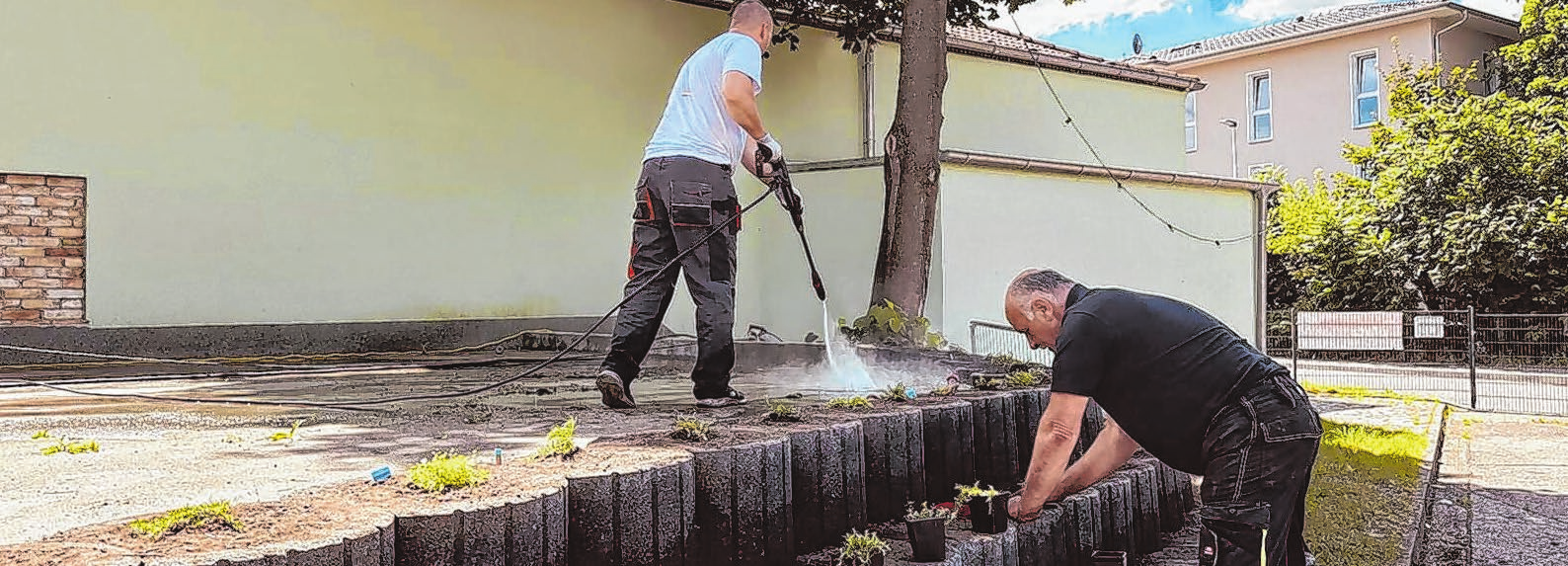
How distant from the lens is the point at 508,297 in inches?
404

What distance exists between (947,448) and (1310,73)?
77.0ft

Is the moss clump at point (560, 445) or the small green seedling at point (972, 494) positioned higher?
the moss clump at point (560, 445)

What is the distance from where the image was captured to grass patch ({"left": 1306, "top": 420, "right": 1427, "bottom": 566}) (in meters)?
5.50

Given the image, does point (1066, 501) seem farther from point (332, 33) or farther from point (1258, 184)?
point (1258, 184)

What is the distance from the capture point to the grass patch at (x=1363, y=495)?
5.50 m

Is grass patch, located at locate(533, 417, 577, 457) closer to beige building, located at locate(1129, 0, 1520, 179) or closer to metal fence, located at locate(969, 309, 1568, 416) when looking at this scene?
metal fence, located at locate(969, 309, 1568, 416)

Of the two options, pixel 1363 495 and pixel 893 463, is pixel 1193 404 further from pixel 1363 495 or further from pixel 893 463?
pixel 1363 495

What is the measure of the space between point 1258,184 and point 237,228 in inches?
407

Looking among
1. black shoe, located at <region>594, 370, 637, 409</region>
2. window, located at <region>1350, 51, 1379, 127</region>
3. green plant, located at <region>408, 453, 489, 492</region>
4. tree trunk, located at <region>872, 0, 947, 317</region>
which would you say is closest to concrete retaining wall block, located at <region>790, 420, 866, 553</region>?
black shoe, located at <region>594, 370, 637, 409</region>

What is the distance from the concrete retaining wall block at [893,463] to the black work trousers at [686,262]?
745 mm

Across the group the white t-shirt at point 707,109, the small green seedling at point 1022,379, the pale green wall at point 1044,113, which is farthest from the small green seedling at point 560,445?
the pale green wall at point 1044,113

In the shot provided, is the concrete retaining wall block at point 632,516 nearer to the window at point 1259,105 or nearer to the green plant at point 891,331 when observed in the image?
the green plant at point 891,331

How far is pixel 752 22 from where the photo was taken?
454 centimetres

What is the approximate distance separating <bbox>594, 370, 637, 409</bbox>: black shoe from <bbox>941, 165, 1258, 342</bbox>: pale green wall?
662cm
